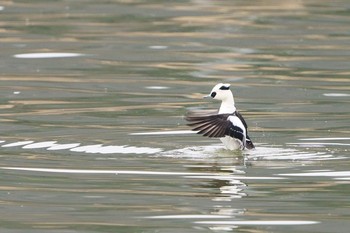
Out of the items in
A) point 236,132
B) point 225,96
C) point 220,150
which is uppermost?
point 225,96

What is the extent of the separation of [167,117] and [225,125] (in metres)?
2.51

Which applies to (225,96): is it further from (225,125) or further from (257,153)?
(257,153)

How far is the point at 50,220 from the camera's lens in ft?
35.7

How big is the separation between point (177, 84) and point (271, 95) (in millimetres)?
1621

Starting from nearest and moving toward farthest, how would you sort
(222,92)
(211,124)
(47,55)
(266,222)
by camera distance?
(266,222), (211,124), (222,92), (47,55)

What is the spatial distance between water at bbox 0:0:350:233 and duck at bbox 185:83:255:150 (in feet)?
0.50

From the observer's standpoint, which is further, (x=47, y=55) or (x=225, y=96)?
(x=47, y=55)

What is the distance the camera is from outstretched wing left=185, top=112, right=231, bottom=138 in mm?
14016

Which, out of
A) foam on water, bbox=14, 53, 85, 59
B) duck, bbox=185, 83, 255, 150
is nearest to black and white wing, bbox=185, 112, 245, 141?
duck, bbox=185, 83, 255, 150

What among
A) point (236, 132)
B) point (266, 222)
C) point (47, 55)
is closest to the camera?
point (266, 222)

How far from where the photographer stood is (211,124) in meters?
14.1

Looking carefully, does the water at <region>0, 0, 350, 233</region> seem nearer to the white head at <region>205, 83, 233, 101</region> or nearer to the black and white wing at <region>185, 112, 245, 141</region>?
the black and white wing at <region>185, 112, 245, 141</region>

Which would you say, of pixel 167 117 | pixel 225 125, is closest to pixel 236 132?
pixel 225 125

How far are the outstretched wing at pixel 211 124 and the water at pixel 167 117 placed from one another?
9.0 inches
